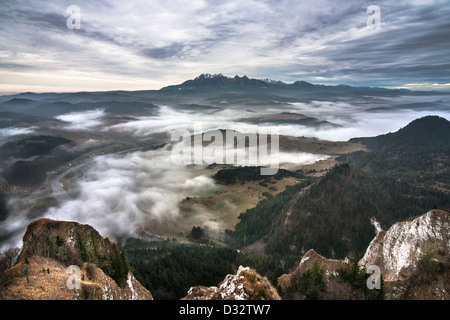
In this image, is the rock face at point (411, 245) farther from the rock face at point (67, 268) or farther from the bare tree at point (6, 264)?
the bare tree at point (6, 264)

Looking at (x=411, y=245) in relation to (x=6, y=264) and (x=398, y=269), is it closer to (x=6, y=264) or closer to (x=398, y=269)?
(x=398, y=269)

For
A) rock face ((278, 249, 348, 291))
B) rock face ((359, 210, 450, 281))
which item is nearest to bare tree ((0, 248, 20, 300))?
rock face ((278, 249, 348, 291))

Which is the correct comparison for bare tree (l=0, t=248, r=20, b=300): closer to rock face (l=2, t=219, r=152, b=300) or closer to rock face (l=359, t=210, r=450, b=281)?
rock face (l=2, t=219, r=152, b=300)

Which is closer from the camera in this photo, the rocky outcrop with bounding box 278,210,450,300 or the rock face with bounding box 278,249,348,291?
the rocky outcrop with bounding box 278,210,450,300

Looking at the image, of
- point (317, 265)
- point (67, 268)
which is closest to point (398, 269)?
point (317, 265)
